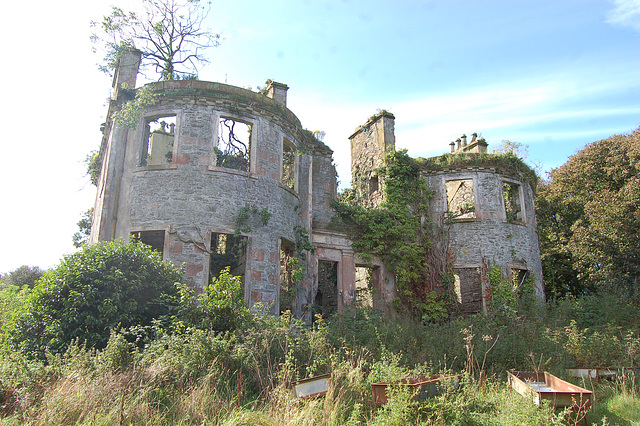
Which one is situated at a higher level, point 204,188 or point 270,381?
point 204,188

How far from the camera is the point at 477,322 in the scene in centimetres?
1176

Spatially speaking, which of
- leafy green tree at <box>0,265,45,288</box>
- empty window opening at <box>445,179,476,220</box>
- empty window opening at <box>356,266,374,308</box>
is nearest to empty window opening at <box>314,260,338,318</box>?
empty window opening at <box>356,266,374,308</box>

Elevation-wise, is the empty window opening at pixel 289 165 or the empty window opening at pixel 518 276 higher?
the empty window opening at pixel 289 165

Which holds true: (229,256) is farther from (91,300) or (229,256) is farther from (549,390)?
(549,390)

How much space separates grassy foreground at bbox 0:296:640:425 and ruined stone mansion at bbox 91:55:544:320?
2.03 m

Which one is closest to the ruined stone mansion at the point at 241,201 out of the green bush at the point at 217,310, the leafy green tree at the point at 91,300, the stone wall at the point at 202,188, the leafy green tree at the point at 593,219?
the stone wall at the point at 202,188

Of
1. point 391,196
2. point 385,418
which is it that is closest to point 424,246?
point 391,196

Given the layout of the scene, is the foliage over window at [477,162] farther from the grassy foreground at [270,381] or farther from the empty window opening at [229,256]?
the grassy foreground at [270,381]

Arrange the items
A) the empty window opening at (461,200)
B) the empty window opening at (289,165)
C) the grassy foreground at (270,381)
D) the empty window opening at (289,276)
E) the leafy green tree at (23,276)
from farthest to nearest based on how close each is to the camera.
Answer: the leafy green tree at (23,276) → the empty window opening at (461,200) → the empty window opening at (289,165) → the empty window opening at (289,276) → the grassy foreground at (270,381)

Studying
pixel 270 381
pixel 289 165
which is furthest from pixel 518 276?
pixel 270 381

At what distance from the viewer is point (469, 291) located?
17.2 metres

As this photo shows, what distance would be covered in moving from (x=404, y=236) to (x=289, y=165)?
4.75 m

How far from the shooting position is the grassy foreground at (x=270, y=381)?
598 centimetres

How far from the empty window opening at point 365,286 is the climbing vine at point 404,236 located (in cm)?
76
